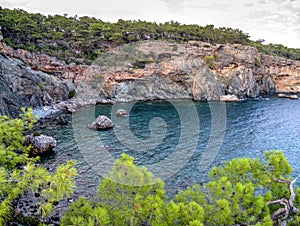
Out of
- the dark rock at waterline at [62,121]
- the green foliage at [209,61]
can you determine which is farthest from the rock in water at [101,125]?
the green foliage at [209,61]

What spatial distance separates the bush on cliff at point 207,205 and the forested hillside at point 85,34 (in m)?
71.9

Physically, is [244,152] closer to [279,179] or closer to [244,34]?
[279,179]

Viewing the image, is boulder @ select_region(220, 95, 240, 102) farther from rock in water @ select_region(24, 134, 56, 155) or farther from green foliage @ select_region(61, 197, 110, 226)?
green foliage @ select_region(61, 197, 110, 226)

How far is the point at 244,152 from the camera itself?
3397 centimetres

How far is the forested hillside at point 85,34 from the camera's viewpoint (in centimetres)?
7712

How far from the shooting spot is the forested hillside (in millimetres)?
77125

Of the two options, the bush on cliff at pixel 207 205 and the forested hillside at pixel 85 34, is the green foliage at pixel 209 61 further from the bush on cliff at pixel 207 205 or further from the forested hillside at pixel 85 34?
the bush on cliff at pixel 207 205

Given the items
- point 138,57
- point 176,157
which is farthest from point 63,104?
point 176,157

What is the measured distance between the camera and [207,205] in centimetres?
1137

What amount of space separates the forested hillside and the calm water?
3365 cm

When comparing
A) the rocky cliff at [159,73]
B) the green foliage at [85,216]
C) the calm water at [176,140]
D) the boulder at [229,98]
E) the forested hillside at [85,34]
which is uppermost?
the forested hillside at [85,34]

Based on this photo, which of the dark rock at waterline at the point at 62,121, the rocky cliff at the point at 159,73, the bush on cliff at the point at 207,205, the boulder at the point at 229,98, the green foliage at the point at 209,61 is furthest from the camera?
the green foliage at the point at 209,61

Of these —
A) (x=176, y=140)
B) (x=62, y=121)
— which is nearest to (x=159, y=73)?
(x=62, y=121)

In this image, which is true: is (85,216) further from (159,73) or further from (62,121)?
(159,73)
